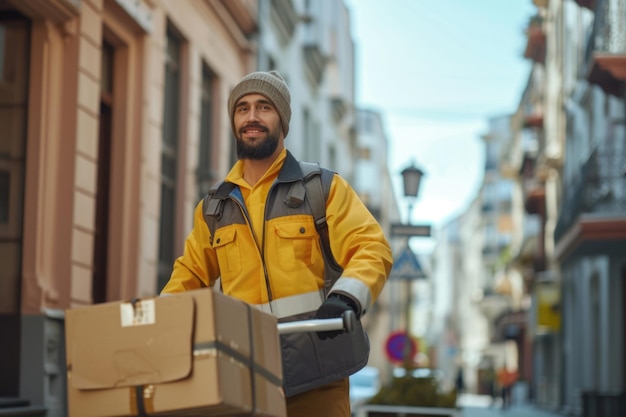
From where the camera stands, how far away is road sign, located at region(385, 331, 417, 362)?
2230cm

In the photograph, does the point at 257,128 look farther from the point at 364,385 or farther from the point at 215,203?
the point at 364,385

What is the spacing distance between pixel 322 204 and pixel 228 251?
14.9 inches

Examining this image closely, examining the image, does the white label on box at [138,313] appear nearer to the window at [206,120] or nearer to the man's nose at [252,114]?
the man's nose at [252,114]

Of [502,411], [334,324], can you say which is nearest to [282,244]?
[334,324]

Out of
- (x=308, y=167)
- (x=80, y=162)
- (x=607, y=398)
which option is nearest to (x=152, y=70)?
(x=80, y=162)

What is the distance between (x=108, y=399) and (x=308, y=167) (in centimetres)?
151

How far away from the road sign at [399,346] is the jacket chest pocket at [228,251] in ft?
56.1

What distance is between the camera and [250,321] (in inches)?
158

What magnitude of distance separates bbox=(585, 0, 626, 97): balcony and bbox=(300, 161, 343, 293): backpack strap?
17.7 m

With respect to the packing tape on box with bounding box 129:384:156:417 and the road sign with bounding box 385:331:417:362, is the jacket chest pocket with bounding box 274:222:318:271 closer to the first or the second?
the packing tape on box with bounding box 129:384:156:417

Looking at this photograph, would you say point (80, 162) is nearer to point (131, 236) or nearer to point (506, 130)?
point (131, 236)

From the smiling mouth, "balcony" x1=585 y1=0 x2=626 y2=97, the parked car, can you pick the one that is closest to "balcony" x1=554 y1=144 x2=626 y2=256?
"balcony" x1=585 y1=0 x2=626 y2=97

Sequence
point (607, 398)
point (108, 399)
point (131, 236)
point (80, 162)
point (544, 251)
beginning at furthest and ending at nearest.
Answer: point (544, 251), point (607, 398), point (131, 236), point (80, 162), point (108, 399)

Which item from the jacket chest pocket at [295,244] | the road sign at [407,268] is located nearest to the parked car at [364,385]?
the road sign at [407,268]
